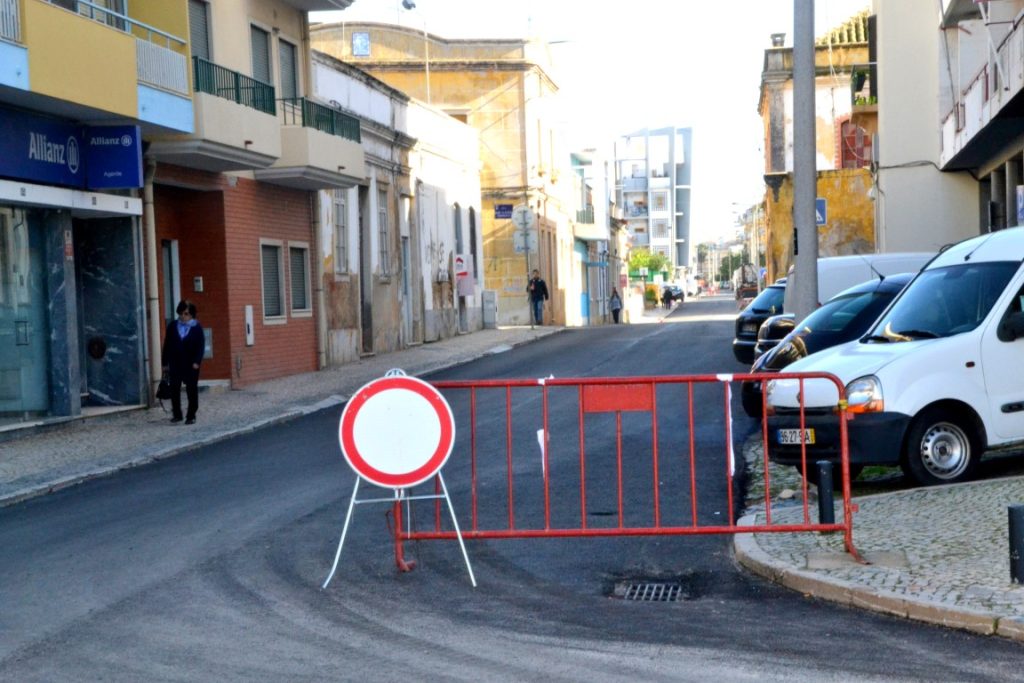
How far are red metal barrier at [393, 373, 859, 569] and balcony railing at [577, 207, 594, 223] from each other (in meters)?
48.7

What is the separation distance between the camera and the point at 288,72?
28.2m

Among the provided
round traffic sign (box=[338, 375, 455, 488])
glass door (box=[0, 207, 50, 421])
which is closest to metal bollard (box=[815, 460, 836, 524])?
round traffic sign (box=[338, 375, 455, 488])

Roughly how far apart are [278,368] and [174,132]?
712cm

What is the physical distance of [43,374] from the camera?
19281 mm

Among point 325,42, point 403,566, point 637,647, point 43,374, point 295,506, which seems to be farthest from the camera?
point 325,42

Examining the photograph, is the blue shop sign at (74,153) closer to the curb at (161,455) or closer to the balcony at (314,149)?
the curb at (161,455)

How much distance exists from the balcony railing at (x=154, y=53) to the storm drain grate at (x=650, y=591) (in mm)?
13890

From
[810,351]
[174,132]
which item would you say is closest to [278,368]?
[174,132]

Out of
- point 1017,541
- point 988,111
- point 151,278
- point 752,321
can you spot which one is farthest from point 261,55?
point 1017,541

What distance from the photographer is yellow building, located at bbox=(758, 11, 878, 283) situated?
47.1 metres

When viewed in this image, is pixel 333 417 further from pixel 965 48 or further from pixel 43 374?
pixel 965 48

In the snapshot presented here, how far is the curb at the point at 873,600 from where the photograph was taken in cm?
679

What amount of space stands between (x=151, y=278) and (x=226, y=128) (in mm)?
2722

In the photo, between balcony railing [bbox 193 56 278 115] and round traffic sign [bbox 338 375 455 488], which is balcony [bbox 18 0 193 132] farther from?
round traffic sign [bbox 338 375 455 488]
